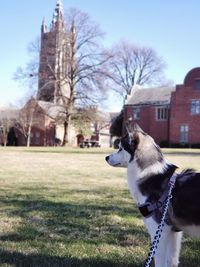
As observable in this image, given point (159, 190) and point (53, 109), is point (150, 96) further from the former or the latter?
point (159, 190)

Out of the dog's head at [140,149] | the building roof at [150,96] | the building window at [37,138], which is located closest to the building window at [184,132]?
the building roof at [150,96]

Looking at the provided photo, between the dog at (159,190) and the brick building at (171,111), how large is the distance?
58331mm

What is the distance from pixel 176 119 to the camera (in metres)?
67.0

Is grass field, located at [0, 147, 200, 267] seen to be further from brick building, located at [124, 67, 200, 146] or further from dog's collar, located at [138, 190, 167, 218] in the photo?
brick building, located at [124, 67, 200, 146]

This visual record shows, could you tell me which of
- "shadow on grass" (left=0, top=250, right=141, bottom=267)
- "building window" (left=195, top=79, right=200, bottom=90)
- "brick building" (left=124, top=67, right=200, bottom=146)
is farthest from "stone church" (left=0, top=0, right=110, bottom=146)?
"shadow on grass" (left=0, top=250, right=141, bottom=267)

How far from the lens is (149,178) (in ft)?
16.1

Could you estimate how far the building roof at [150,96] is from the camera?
68.9m

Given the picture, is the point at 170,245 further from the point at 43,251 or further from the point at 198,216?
the point at 43,251

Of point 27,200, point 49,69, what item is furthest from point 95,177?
point 49,69

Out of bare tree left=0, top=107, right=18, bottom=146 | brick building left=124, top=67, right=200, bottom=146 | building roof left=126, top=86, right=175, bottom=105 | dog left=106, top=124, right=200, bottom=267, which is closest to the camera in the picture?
dog left=106, top=124, right=200, bottom=267

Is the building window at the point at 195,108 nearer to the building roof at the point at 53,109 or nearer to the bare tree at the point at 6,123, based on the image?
the building roof at the point at 53,109

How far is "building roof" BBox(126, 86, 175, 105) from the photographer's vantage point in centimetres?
6888

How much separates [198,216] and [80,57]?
2254 inches

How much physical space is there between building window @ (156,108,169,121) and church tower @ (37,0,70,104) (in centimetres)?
1646
